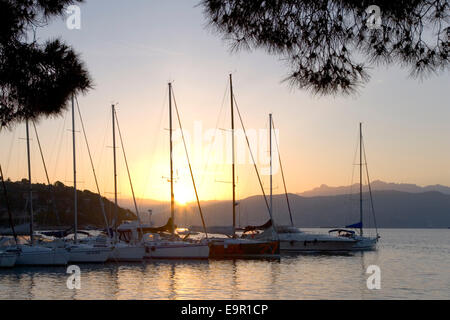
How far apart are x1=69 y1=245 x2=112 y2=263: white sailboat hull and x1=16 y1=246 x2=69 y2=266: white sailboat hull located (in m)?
1.75

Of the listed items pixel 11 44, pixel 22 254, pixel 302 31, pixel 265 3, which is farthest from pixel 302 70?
pixel 22 254

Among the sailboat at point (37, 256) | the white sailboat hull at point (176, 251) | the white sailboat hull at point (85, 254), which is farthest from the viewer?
the white sailboat hull at point (176, 251)

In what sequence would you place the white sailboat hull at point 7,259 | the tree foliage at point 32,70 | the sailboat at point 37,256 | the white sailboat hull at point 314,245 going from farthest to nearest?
the white sailboat hull at point 314,245
the sailboat at point 37,256
the white sailboat hull at point 7,259
the tree foliage at point 32,70

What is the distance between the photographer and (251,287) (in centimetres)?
2894

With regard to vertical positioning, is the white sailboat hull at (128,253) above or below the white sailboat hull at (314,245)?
above

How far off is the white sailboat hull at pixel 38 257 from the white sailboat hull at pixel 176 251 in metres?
6.88

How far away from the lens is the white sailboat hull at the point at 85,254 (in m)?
37.9

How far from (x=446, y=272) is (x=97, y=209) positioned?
114370mm

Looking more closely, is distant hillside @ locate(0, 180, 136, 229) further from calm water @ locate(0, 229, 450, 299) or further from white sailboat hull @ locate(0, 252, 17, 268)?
calm water @ locate(0, 229, 450, 299)

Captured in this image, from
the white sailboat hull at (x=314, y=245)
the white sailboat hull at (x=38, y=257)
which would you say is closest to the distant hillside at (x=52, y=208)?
the white sailboat hull at (x=314, y=245)

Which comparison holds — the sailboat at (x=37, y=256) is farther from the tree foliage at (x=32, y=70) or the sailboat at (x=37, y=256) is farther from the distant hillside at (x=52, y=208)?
the distant hillside at (x=52, y=208)

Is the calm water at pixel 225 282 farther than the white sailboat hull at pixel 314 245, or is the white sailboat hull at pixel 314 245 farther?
the white sailboat hull at pixel 314 245
